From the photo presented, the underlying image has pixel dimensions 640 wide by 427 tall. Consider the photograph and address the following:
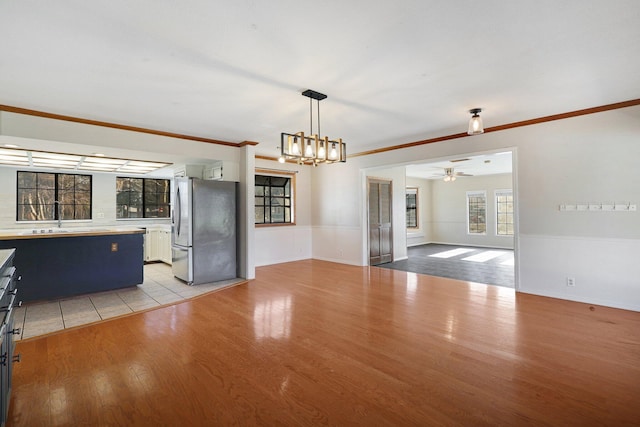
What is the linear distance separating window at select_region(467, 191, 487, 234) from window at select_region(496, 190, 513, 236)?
379 mm

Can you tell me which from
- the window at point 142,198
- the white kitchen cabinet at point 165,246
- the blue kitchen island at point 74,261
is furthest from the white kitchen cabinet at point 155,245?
the blue kitchen island at point 74,261

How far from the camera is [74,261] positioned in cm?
429

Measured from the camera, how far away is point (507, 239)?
31.3 feet

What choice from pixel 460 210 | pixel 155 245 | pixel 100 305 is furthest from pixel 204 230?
pixel 460 210

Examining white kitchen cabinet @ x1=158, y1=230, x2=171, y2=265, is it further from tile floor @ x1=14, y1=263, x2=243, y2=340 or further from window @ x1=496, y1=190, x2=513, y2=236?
window @ x1=496, y1=190, x2=513, y2=236

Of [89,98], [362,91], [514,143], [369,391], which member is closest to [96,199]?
[89,98]

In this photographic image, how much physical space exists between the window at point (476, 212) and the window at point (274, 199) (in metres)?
6.65

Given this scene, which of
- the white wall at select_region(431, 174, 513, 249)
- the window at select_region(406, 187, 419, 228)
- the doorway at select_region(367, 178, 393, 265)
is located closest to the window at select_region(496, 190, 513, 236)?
the white wall at select_region(431, 174, 513, 249)

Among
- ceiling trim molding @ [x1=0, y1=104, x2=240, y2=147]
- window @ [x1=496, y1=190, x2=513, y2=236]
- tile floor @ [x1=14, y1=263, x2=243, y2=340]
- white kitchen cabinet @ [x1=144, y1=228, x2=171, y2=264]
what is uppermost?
ceiling trim molding @ [x1=0, y1=104, x2=240, y2=147]

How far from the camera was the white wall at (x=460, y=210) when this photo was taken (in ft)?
32.3

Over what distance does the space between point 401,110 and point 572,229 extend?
9.18ft

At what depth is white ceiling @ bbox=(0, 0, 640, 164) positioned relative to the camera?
1.93 meters

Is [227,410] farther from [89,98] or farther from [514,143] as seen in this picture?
[514,143]

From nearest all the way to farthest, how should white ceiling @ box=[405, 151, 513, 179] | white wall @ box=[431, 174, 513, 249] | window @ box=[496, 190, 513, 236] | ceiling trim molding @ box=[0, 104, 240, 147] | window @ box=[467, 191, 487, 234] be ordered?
1. ceiling trim molding @ box=[0, 104, 240, 147]
2. white ceiling @ box=[405, 151, 513, 179]
3. window @ box=[496, 190, 513, 236]
4. white wall @ box=[431, 174, 513, 249]
5. window @ box=[467, 191, 487, 234]
